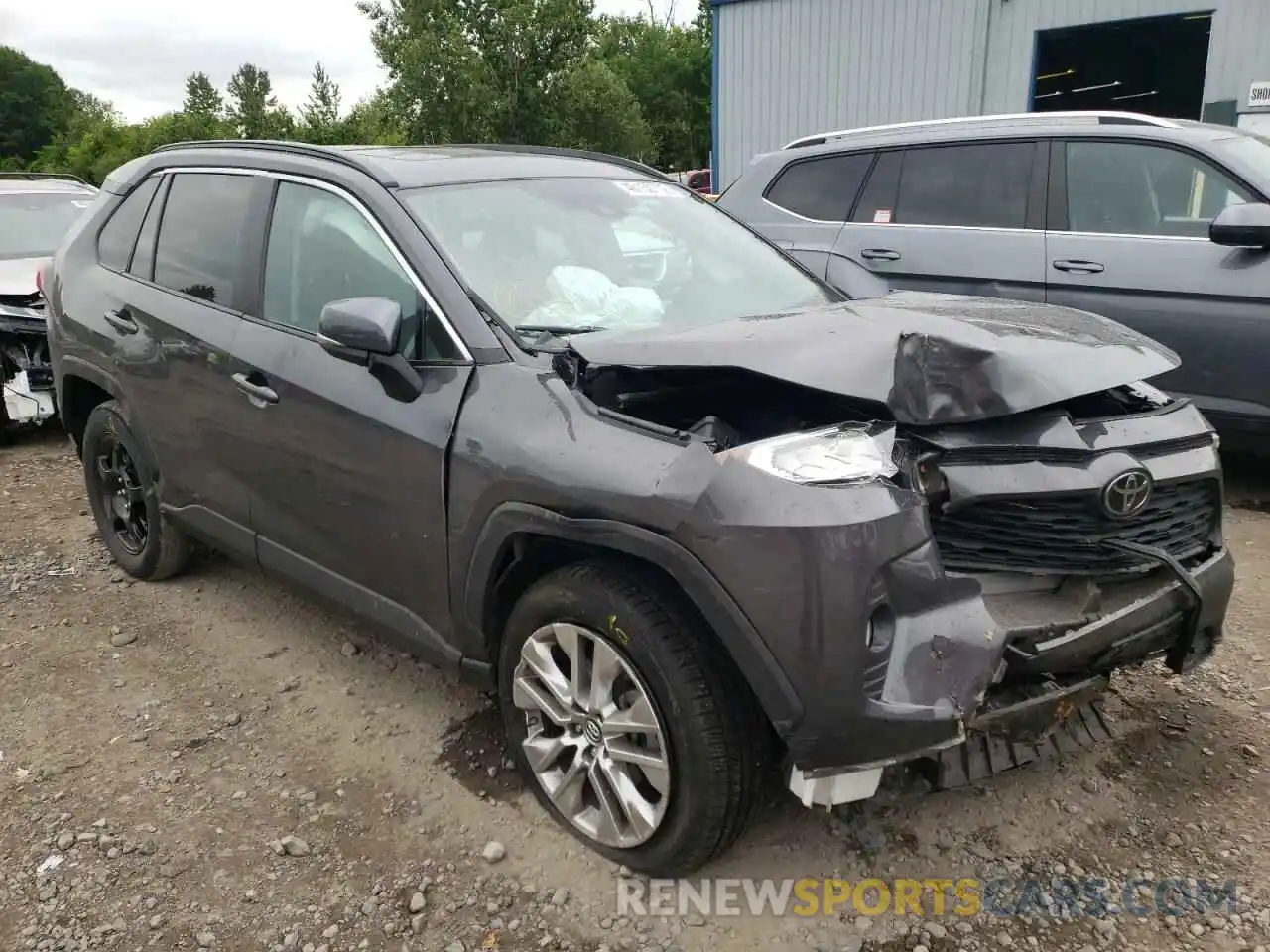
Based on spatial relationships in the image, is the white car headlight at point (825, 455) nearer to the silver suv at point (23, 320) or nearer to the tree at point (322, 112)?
the silver suv at point (23, 320)

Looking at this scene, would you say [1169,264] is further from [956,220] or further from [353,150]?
[353,150]

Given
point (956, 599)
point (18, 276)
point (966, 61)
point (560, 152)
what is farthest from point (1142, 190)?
point (966, 61)

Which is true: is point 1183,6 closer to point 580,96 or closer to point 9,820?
point 9,820

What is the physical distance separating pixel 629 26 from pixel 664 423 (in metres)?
57.9

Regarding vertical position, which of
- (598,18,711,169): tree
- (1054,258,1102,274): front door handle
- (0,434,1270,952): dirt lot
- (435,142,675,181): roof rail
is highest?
(598,18,711,169): tree

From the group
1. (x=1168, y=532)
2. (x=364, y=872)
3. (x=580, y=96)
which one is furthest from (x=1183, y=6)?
(x=580, y=96)

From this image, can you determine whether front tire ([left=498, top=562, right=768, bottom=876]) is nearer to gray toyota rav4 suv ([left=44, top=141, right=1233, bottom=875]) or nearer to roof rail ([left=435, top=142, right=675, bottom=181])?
gray toyota rav4 suv ([left=44, top=141, right=1233, bottom=875])

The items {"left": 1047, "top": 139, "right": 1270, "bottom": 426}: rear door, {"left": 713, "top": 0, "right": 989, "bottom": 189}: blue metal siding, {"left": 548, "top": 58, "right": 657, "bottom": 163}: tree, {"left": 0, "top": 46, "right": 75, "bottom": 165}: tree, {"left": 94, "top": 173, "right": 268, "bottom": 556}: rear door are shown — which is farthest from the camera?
{"left": 0, "top": 46, "right": 75, "bottom": 165}: tree

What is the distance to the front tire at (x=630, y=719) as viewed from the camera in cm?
225

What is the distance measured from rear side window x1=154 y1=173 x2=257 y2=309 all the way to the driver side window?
0.68 ft

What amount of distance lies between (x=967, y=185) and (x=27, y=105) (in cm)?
7853

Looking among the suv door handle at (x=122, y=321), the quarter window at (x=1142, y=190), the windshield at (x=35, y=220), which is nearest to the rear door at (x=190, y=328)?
the suv door handle at (x=122, y=321)

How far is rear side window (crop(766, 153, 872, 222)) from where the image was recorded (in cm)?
606

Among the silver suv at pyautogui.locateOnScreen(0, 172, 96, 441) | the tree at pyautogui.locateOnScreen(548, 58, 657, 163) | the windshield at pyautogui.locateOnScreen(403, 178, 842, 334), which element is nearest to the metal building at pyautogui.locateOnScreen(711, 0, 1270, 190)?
the tree at pyautogui.locateOnScreen(548, 58, 657, 163)
